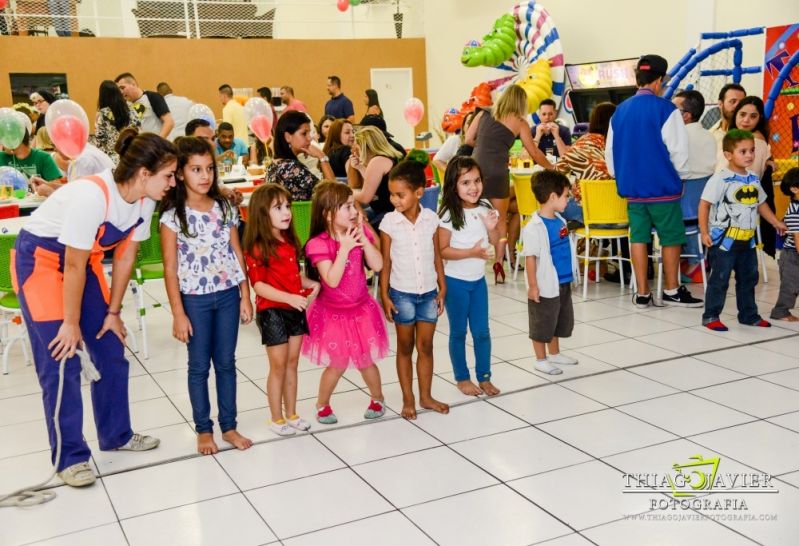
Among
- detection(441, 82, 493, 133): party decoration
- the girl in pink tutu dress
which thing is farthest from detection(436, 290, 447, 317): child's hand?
detection(441, 82, 493, 133): party decoration

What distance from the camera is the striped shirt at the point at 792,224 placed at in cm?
475

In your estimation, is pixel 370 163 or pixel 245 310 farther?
pixel 370 163

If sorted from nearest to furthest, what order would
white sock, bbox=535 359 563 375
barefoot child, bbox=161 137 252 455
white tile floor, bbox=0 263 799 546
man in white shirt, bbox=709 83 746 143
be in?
1. white tile floor, bbox=0 263 799 546
2. barefoot child, bbox=161 137 252 455
3. white sock, bbox=535 359 563 375
4. man in white shirt, bbox=709 83 746 143

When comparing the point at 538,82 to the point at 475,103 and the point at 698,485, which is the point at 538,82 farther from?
the point at 698,485

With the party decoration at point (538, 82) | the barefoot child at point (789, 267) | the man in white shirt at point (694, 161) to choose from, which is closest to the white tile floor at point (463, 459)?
the barefoot child at point (789, 267)

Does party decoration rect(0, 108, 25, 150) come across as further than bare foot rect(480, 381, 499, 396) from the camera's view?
Yes

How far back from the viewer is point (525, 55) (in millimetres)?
11297

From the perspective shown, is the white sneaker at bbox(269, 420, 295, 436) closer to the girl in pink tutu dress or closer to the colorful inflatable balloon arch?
the girl in pink tutu dress

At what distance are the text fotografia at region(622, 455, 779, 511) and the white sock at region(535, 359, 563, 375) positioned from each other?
1.16m

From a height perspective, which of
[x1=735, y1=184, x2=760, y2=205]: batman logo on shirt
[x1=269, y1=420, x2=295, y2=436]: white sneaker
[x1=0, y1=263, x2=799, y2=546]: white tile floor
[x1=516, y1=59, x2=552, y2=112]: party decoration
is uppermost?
[x1=516, y1=59, x2=552, y2=112]: party decoration

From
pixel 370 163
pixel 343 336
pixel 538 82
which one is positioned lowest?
pixel 343 336

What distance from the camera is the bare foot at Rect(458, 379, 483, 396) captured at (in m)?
3.81

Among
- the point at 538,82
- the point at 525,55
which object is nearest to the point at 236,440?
the point at 538,82

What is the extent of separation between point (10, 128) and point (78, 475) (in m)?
3.49
